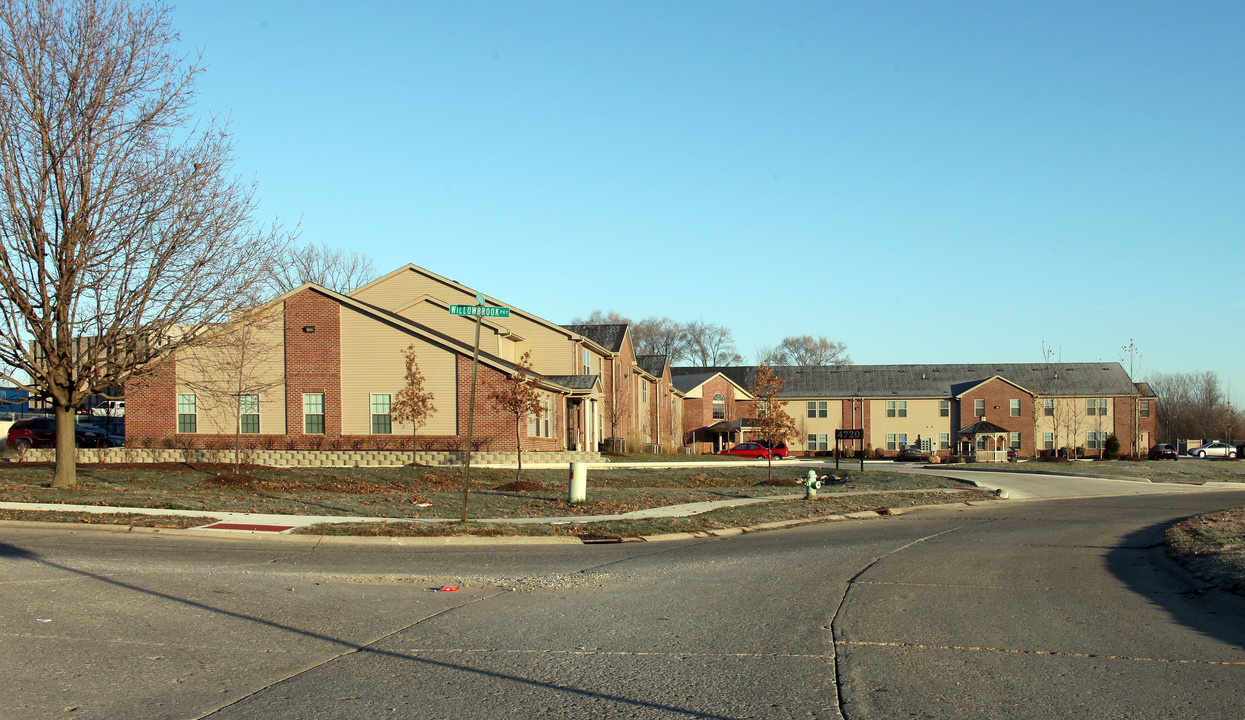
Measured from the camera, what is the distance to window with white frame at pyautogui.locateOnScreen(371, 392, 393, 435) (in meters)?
37.2

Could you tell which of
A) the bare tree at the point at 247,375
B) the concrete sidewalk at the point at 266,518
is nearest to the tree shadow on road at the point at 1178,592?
the concrete sidewalk at the point at 266,518

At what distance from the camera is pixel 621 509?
20656 millimetres

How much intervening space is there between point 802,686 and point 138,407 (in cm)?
3723

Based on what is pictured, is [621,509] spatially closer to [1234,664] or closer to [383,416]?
[1234,664]

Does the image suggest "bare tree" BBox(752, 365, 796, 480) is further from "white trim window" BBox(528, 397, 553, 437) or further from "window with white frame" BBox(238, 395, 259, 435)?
"window with white frame" BBox(238, 395, 259, 435)

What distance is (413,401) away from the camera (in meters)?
35.8

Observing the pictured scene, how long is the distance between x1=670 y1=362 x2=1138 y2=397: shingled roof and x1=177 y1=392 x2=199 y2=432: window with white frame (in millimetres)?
43479

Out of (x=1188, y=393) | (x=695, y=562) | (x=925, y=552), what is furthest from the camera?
(x=1188, y=393)

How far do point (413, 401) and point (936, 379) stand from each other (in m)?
56.4

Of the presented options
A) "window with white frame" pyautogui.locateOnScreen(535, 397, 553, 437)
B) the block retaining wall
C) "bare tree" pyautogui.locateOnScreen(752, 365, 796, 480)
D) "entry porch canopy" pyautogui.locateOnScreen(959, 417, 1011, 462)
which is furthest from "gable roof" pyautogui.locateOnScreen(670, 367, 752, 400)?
the block retaining wall

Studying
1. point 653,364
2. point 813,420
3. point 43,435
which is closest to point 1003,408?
point 813,420

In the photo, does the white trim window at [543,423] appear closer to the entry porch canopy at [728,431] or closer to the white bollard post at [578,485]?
the white bollard post at [578,485]

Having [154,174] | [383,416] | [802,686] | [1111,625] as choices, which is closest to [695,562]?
[1111,625]

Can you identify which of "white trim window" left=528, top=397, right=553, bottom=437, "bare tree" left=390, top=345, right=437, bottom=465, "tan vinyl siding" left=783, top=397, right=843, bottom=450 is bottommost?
"tan vinyl siding" left=783, top=397, right=843, bottom=450
